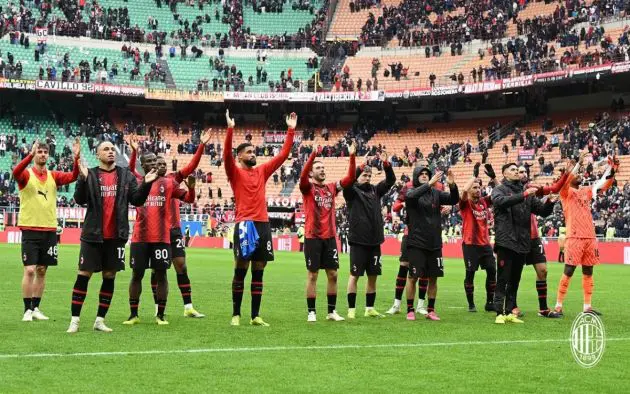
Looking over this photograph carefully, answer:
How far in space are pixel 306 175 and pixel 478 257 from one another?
4.24 m

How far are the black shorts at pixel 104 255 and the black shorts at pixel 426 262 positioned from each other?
15.5 feet

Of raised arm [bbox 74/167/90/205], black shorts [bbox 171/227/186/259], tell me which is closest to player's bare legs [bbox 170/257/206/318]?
black shorts [bbox 171/227/186/259]

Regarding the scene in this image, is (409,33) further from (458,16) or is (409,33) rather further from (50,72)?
(50,72)

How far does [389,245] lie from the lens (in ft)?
164

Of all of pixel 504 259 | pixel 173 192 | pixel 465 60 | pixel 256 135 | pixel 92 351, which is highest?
pixel 465 60

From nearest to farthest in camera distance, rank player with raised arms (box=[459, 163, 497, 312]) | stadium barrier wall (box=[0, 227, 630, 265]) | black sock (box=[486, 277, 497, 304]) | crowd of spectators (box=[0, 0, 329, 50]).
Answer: player with raised arms (box=[459, 163, 497, 312])
black sock (box=[486, 277, 497, 304])
stadium barrier wall (box=[0, 227, 630, 265])
crowd of spectators (box=[0, 0, 329, 50])

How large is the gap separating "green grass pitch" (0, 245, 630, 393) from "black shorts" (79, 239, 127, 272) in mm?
847

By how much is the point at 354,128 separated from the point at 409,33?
330 inches

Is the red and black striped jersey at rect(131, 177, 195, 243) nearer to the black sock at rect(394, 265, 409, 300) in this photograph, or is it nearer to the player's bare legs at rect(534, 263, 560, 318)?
the black sock at rect(394, 265, 409, 300)

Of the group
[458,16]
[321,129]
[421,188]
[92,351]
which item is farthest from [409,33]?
[92,351]

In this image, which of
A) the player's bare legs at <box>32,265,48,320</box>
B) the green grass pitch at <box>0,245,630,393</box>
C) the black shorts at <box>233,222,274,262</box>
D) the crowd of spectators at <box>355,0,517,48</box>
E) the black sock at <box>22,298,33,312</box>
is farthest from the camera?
the crowd of spectators at <box>355,0,517,48</box>

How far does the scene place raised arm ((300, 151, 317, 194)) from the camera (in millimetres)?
13883

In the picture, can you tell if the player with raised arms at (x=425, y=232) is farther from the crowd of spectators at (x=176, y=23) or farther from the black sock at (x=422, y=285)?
the crowd of spectators at (x=176, y=23)

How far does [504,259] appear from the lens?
14.5m
